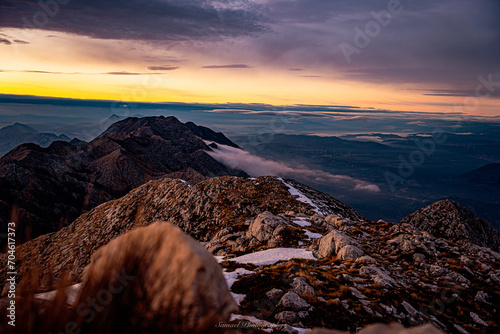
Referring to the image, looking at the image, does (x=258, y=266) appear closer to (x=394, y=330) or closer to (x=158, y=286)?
(x=394, y=330)

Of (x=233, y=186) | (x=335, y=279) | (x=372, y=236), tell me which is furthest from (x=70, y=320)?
(x=233, y=186)

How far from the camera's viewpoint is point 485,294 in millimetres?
14375

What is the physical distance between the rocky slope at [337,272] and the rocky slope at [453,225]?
2725 centimetres

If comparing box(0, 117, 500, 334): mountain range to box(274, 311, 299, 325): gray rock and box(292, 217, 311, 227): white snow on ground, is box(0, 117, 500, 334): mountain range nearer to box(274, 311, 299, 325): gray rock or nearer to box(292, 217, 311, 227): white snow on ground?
box(274, 311, 299, 325): gray rock

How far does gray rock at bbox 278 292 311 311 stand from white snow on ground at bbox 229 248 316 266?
18.4 ft

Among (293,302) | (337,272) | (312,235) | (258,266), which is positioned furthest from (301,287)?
(312,235)

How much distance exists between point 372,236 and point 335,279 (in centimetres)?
1105

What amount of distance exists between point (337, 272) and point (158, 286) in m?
13.1

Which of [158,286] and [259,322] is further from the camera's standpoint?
[259,322]

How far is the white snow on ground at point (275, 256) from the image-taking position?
16.7 metres

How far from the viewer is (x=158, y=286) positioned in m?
3.40

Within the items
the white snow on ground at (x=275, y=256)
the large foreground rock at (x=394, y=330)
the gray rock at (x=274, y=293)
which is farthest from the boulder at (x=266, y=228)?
the large foreground rock at (x=394, y=330)

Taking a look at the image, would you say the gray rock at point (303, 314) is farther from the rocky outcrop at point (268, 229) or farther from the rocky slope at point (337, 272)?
the rocky outcrop at point (268, 229)

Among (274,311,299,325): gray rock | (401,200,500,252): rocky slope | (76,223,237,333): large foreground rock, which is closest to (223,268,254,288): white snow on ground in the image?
(274,311,299,325): gray rock
